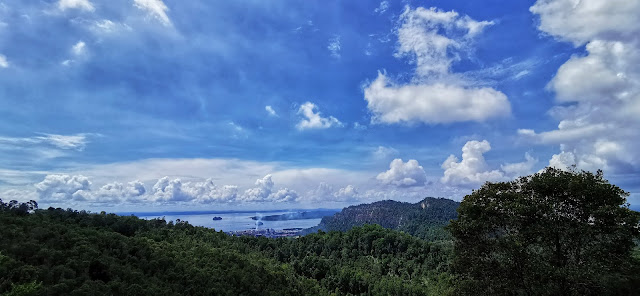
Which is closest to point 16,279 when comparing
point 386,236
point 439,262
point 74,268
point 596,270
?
point 74,268

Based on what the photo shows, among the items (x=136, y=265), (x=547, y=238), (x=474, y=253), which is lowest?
(x=136, y=265)

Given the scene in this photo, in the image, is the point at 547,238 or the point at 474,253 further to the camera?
the point at 474,253

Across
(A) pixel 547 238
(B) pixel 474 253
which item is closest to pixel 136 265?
(B) pixel 474 253

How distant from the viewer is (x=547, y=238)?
Answer: 16859 mm

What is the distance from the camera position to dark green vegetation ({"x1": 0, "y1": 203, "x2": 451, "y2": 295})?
21.6 metres

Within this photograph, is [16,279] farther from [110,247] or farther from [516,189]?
[516,189]

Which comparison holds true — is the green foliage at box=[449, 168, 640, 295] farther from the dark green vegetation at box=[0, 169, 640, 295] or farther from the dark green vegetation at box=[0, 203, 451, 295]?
the dark green vegetation at box=[0, 203, 451, 295]

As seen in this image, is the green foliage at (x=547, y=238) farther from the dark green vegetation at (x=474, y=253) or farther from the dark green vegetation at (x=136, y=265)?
the dark green vegetation at (x=136, y=265)

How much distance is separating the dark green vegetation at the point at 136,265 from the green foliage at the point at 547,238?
228 inches

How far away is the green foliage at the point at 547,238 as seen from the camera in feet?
50.4

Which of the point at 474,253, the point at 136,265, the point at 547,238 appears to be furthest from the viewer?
the point at 136,265

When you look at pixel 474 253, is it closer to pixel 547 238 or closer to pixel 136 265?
pixel 547 238

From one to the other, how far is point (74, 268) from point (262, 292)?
56.9ft

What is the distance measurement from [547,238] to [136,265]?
105 feet
